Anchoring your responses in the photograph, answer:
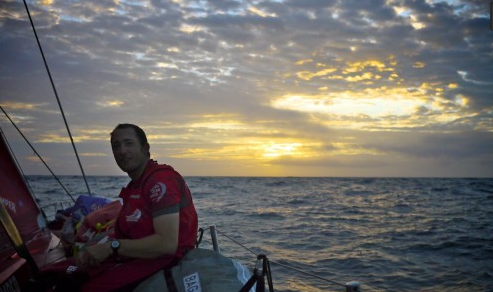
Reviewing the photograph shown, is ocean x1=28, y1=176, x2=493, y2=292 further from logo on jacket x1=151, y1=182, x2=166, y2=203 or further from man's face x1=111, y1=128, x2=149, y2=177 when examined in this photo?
logo on jacket x1=151, y1=182, x2=166, y2=203

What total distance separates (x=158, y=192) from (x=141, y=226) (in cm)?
33

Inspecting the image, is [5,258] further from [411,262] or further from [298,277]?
[411,262]

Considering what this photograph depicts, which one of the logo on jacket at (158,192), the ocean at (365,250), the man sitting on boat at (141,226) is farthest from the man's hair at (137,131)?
the ocean at (365,250)

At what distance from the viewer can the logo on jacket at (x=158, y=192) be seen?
2.29 metres

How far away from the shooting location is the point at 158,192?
A: 2314 mm

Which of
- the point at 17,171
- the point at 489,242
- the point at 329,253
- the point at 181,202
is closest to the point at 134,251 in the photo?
the point at 181,202

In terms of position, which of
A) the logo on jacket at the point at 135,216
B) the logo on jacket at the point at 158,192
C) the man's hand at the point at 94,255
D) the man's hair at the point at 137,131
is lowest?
the man's hand at the point at 94,255

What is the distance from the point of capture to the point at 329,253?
34.9 feet

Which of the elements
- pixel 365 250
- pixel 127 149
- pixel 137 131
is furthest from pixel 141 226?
pixel 365 250

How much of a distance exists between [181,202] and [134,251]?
444 millimetres

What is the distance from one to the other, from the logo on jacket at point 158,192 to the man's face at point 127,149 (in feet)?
1.50

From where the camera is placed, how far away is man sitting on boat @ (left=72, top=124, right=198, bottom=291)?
2273 millimetres

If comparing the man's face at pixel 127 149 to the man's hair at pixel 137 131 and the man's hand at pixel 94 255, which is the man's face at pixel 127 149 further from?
the man's hand at pixel 94 255

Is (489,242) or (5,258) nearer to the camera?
(5,258)
